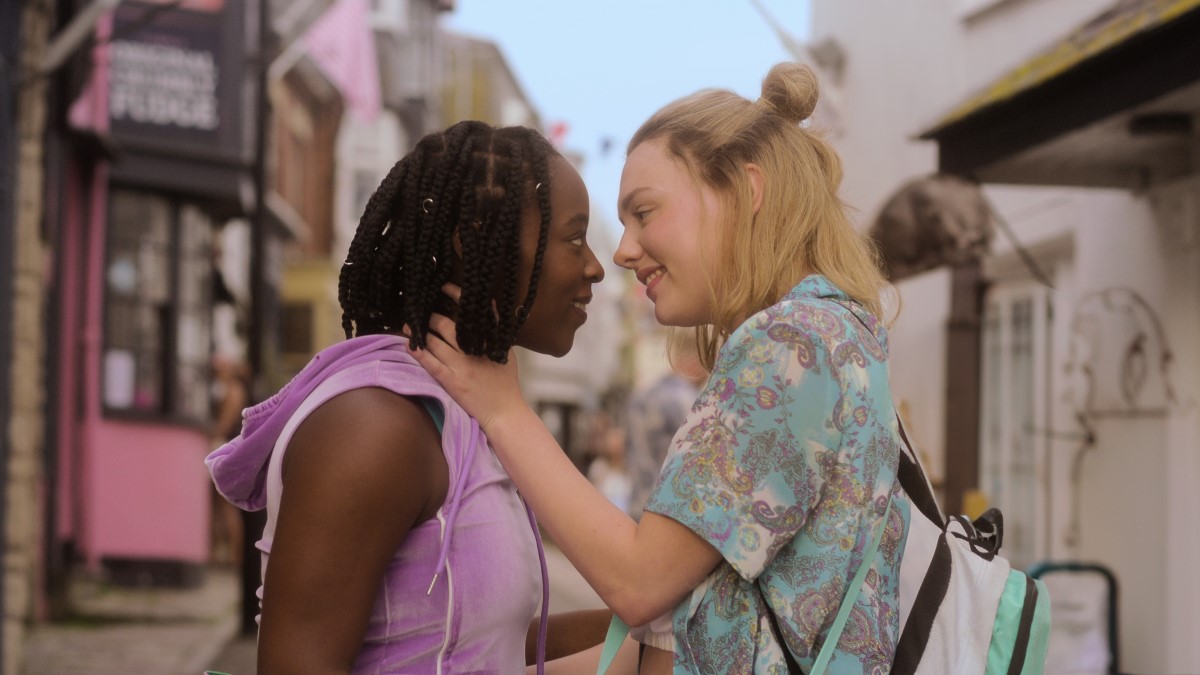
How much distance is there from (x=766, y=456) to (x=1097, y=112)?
3.22 metres


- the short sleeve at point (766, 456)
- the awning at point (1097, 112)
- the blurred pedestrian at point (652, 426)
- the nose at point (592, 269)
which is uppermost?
the awning at point (1097, 112)

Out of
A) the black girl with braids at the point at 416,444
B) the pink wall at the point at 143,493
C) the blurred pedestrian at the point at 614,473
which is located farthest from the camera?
the blurred pedestrian at the point at 614,473

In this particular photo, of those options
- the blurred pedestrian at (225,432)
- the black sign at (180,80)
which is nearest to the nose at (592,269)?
the blurred pedestrian at (225,432)

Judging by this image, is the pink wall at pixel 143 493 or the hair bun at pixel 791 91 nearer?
the hair bun at pixel 791 91

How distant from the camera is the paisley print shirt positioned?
203 cm

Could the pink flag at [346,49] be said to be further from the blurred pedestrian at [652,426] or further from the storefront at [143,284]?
the blurred pedestrian at [652,426]

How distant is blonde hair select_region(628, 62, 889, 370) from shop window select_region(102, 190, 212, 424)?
38.3 ft

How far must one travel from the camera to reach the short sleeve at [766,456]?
79.9 inches

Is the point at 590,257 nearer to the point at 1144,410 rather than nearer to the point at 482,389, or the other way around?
the point at 482,389

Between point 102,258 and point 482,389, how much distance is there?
11.8 m

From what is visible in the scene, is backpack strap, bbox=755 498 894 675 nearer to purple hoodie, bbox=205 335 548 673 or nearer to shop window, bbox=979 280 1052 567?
purple hoodie, bbox=205 335 548 673

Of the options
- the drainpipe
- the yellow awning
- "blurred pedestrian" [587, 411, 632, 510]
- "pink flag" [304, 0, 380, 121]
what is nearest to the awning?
the yellow awning

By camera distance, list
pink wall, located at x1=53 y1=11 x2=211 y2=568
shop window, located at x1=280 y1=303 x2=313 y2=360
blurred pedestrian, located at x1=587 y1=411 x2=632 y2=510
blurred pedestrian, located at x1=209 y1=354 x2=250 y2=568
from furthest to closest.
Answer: shop window, located at x1=280 y1=303 x2=313 y2=360 → blurred pedestrian, located at x1=209 y1=354 x2=250 y2=568 → blurred pedestrian, located at x1=587 y1=411 x2=632 y2=510 → pink wall, located at x1=53 y1=11 x2=211 y2=568

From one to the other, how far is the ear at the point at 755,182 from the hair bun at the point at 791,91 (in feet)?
0.46
